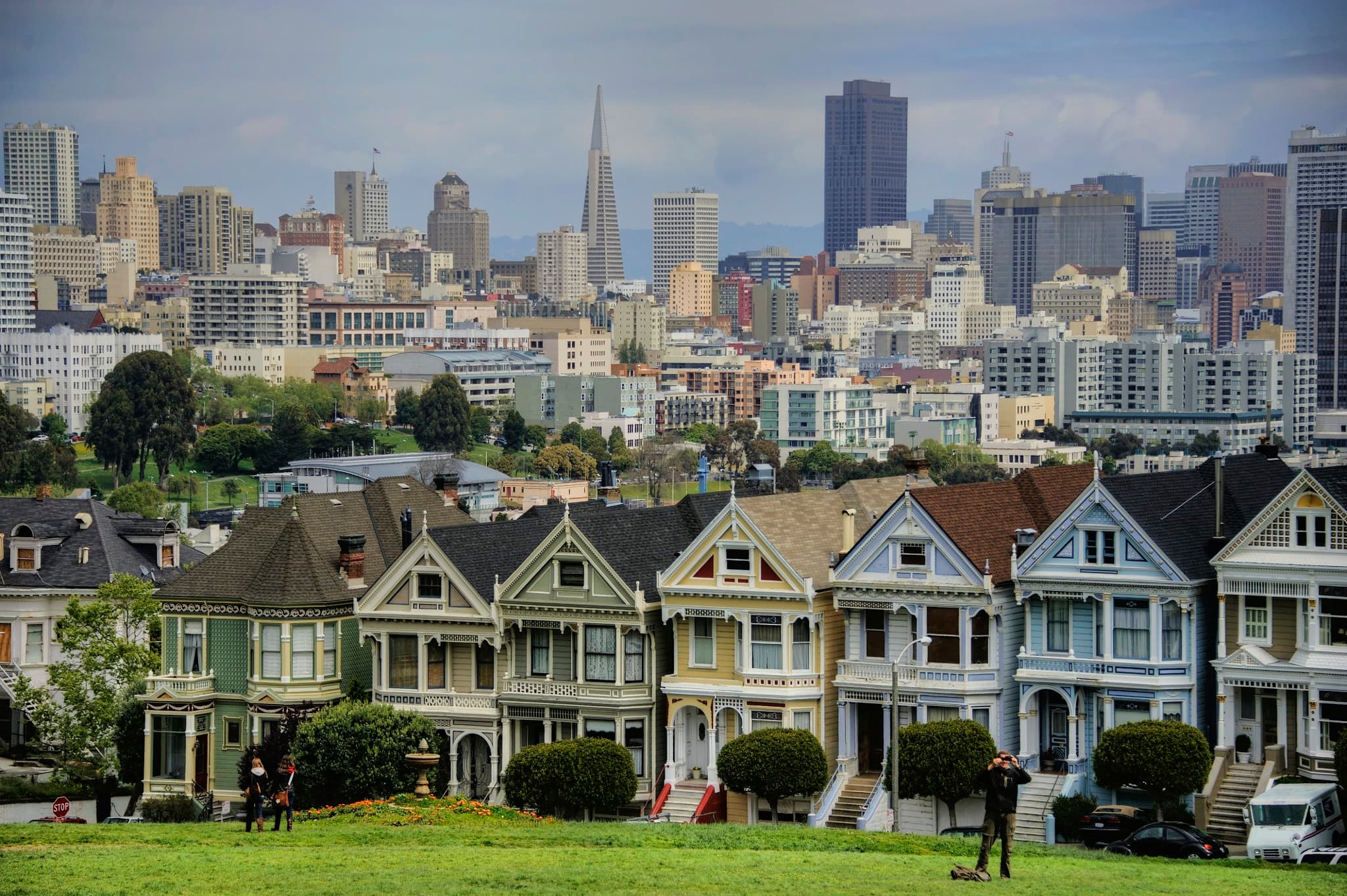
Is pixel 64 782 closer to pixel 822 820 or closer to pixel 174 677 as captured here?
pixel 174 677

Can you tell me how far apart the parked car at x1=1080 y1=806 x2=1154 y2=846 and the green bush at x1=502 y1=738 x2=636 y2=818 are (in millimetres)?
8810

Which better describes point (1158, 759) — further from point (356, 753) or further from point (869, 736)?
point (356, 753)

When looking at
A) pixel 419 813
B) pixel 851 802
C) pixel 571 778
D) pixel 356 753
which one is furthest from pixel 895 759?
pixel 356 753

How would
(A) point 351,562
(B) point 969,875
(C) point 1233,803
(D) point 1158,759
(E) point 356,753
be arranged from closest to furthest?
(B) point 969,875
(D) point 1158,759
(C) point 1233,803
(E) point 356,753
(A) point 351,562

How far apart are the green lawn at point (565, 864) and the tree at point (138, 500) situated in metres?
109

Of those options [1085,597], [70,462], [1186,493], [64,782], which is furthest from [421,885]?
[70,462]

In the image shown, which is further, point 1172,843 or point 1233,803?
point 1233,803

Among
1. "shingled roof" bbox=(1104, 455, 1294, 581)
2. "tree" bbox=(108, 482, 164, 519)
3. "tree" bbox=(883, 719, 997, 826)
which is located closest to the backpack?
"tree" bbox=(883, 719, 997, 826)

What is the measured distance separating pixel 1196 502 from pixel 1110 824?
23.6ft

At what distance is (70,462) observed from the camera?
655ft

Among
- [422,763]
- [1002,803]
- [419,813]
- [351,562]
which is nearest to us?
[1002,803]

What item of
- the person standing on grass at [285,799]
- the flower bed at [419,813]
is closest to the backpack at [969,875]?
the person standing on grass at [285,799]

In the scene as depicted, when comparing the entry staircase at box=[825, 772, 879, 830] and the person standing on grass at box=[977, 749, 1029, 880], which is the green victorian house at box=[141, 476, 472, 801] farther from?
the person standing on grass at box=[977, 749, 1029, 880]

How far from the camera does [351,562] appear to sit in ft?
172
